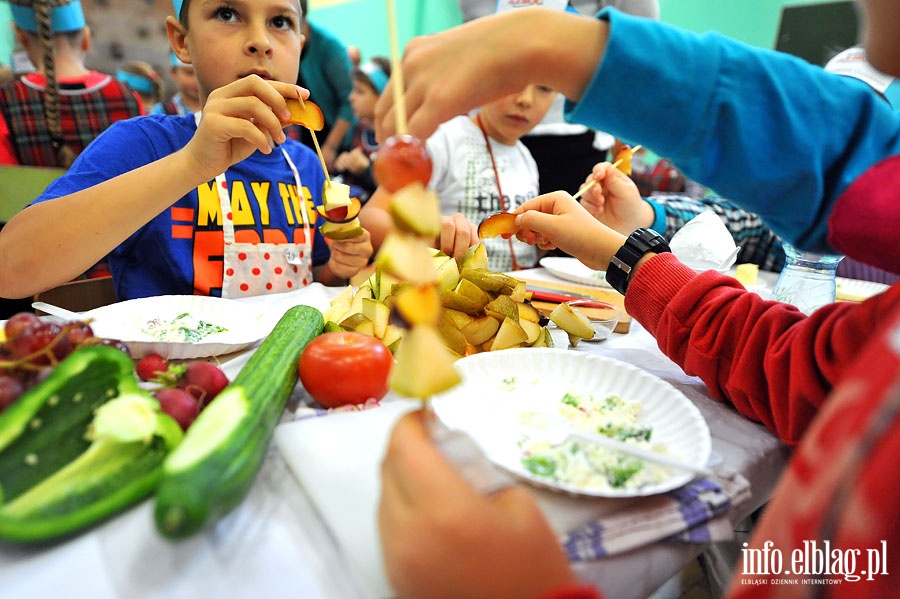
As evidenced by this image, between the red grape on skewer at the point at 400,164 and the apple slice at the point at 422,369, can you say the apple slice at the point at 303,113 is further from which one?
the apple slice at the point at 422,369

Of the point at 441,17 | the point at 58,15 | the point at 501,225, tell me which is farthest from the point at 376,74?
the point at 501,225

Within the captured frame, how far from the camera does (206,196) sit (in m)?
1.45

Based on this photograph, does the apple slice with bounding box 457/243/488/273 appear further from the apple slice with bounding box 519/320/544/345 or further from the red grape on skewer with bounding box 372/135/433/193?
the red grape on skewer with bounding box 372/135/433/193

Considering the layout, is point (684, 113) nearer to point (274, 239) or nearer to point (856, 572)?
point (856, 572)

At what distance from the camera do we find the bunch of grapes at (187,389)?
2.02 ft

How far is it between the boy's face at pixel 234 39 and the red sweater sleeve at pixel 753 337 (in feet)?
3.60

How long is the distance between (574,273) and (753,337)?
98cm

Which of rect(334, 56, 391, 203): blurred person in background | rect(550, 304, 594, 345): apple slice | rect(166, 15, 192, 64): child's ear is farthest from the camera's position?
rect(334, 56, 391, 203): blurred person in background

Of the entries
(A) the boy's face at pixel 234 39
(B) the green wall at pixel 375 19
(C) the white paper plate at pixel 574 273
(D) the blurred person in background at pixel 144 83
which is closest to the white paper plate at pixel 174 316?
(A) the boy's face at pixel 234 39

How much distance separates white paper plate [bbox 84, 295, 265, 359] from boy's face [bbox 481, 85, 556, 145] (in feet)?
5.08

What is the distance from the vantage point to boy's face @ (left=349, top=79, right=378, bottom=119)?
15.2 ft

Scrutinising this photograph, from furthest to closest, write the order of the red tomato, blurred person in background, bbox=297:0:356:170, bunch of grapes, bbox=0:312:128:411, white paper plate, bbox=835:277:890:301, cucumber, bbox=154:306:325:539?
blurred person in background, bbox=297:0:356:170 → white paper plate, bbox=835:277:890:301 → the red tomato → bunch of grapes, bbox=0:312:128:411 → cucumber, bbox=154:306:325:539

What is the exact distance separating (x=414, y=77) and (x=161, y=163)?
0.71 metres

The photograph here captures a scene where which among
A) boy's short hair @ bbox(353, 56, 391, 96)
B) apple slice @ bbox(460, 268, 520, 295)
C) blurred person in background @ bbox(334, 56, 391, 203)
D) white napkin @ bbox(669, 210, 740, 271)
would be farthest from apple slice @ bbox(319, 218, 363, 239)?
boy's short hair @ bbox(353, 56, 391, 96)
